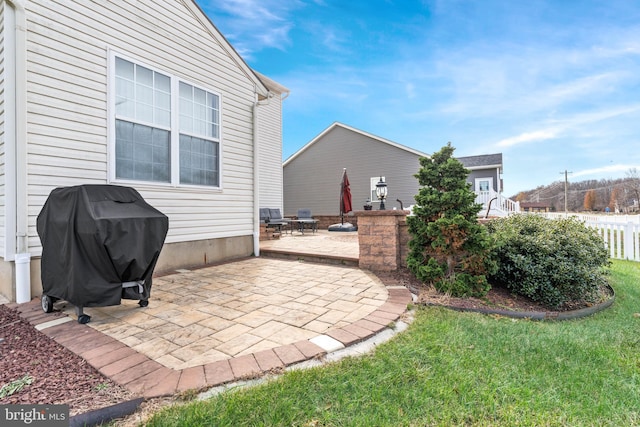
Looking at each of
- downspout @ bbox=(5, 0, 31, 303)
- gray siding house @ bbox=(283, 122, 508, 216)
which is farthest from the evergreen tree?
gray siding house @ bbox=(283, 122, 508, 216)

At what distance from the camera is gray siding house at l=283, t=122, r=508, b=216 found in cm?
1397

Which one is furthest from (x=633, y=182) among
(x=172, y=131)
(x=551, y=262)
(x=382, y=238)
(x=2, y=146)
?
(x=2, y=146)

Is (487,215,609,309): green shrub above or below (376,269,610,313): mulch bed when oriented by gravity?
above

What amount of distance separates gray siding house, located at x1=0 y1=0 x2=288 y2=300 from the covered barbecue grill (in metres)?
0.90

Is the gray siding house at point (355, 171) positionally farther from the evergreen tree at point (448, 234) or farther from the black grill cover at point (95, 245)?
the black grill cover at point (95, 245)

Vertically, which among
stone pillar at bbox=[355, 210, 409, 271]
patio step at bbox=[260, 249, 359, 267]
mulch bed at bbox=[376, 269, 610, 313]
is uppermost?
stone pillar at bbox=[355, 210, 409, 271]

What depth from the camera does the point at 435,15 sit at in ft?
23.7

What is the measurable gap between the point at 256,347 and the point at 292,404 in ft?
2.37

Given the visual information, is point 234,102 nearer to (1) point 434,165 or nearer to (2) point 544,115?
(1) point 434,165

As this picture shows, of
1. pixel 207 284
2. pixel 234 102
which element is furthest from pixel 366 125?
pixel 207 284

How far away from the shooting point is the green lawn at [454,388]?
1.46 metres

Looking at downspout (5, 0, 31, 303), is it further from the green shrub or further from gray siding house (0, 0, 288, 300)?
the green shrub

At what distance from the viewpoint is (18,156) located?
10.6 feet

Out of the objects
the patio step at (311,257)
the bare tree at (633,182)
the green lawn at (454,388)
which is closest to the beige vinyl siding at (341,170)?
the patio step at (311,257)
